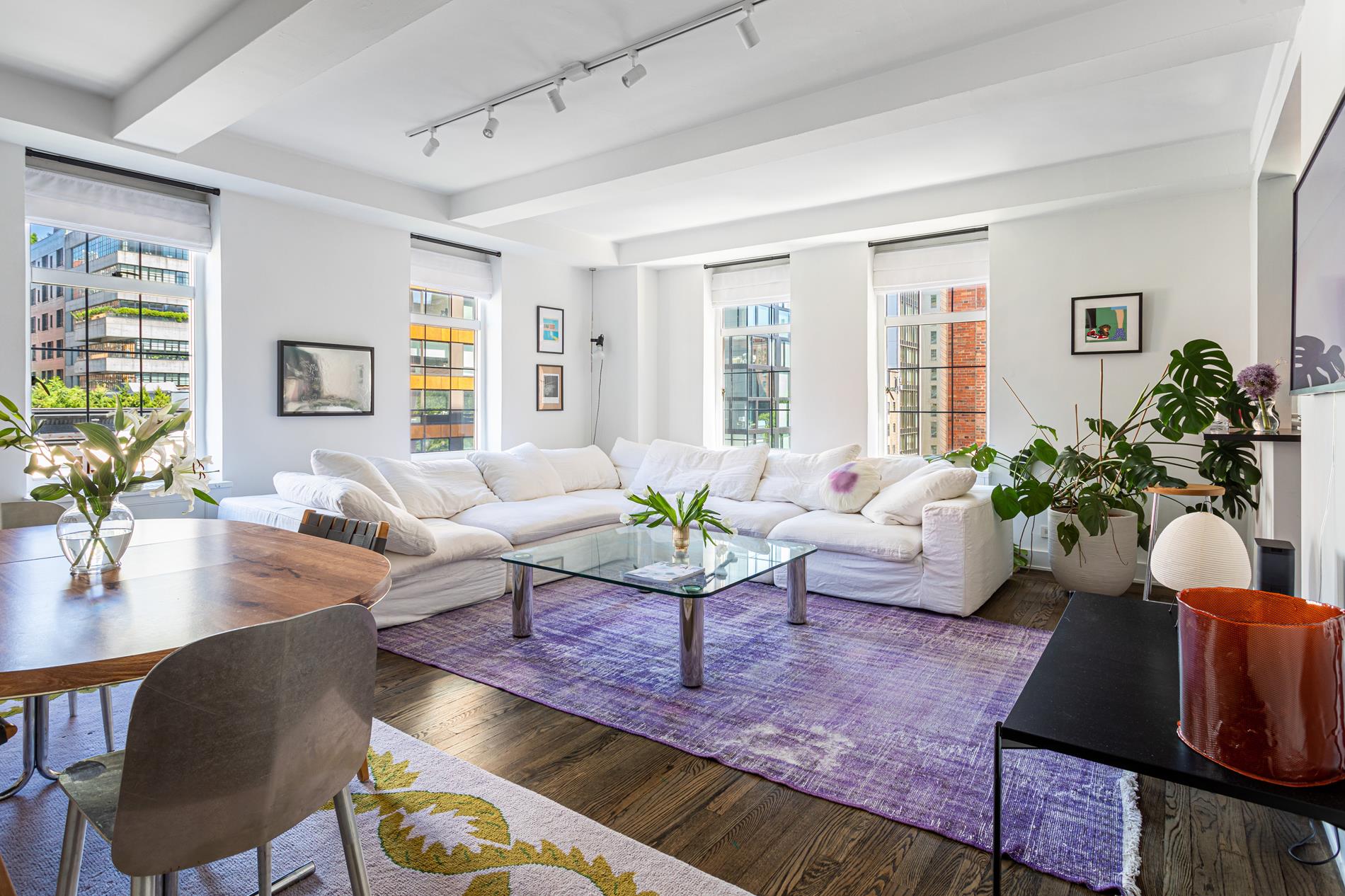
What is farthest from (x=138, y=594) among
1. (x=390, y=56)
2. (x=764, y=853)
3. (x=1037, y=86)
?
(x=1037, y=86)

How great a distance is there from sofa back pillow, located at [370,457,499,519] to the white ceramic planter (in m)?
3.72

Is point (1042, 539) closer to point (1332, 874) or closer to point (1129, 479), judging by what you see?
point (1129, 479)

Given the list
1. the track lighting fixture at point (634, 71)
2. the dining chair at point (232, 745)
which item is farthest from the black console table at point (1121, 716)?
the track lighting fixture at point (634, 71)

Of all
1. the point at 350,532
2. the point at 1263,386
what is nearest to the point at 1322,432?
the point at 1263,386

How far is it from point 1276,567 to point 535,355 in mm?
5403

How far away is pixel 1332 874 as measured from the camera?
1710 millimetres

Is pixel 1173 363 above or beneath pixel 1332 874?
above

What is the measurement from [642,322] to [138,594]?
533cm

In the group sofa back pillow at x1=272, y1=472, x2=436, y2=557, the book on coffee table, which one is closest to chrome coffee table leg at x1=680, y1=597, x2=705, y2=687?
the book on coffee table

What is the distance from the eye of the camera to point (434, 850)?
182 cm

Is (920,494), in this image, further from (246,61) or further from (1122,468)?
(246,61)

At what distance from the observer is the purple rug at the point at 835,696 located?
1985 mm

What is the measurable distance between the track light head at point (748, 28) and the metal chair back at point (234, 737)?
2431 mm

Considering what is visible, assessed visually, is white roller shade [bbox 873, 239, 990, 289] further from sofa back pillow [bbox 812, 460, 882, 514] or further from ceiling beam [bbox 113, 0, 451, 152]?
ceiling beam [bbox 113, 0, 451, 152]
